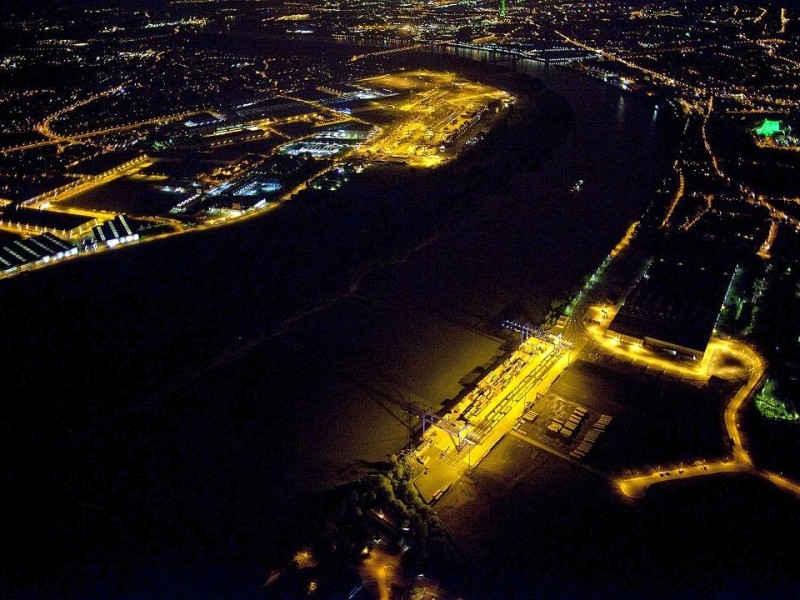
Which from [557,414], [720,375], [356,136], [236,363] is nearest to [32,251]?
[236,363]

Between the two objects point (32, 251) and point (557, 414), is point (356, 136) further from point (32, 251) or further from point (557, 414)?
point (557, 414)

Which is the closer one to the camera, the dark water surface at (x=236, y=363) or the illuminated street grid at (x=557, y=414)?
the dark water surface at (x=236, y=363)

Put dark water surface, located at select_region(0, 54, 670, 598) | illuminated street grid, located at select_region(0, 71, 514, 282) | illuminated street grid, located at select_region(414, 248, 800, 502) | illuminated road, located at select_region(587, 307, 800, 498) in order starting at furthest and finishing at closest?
illuminated street grid, located at select_region(0, 71, 514, 282) → illuminated street grid, located at select_region(414, 248, 800, 502) → illuminated road, located at select_region(587, 307, 800, 498) → dark water surface, located at select_region(0, 54, 670, 598)

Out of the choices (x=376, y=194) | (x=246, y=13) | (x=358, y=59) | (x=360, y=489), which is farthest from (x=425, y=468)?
(x=246, y=13)

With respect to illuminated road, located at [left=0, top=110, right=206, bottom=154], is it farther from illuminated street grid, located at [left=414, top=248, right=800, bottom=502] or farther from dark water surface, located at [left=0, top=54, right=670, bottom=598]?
illuminated street grid, located at [left=414, top=248, right=800, bottom=502]

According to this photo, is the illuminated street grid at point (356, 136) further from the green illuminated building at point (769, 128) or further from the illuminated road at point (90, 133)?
the green illuminated building at point (769, 128)

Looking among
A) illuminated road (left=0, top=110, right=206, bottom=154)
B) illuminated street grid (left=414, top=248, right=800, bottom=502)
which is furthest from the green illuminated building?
illuminated road (left=0, top=110, right=206, bottom=154)

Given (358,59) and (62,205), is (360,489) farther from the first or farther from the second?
(358,59)

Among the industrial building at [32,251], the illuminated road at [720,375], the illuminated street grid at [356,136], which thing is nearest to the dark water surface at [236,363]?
the industrial building at [32,251]
